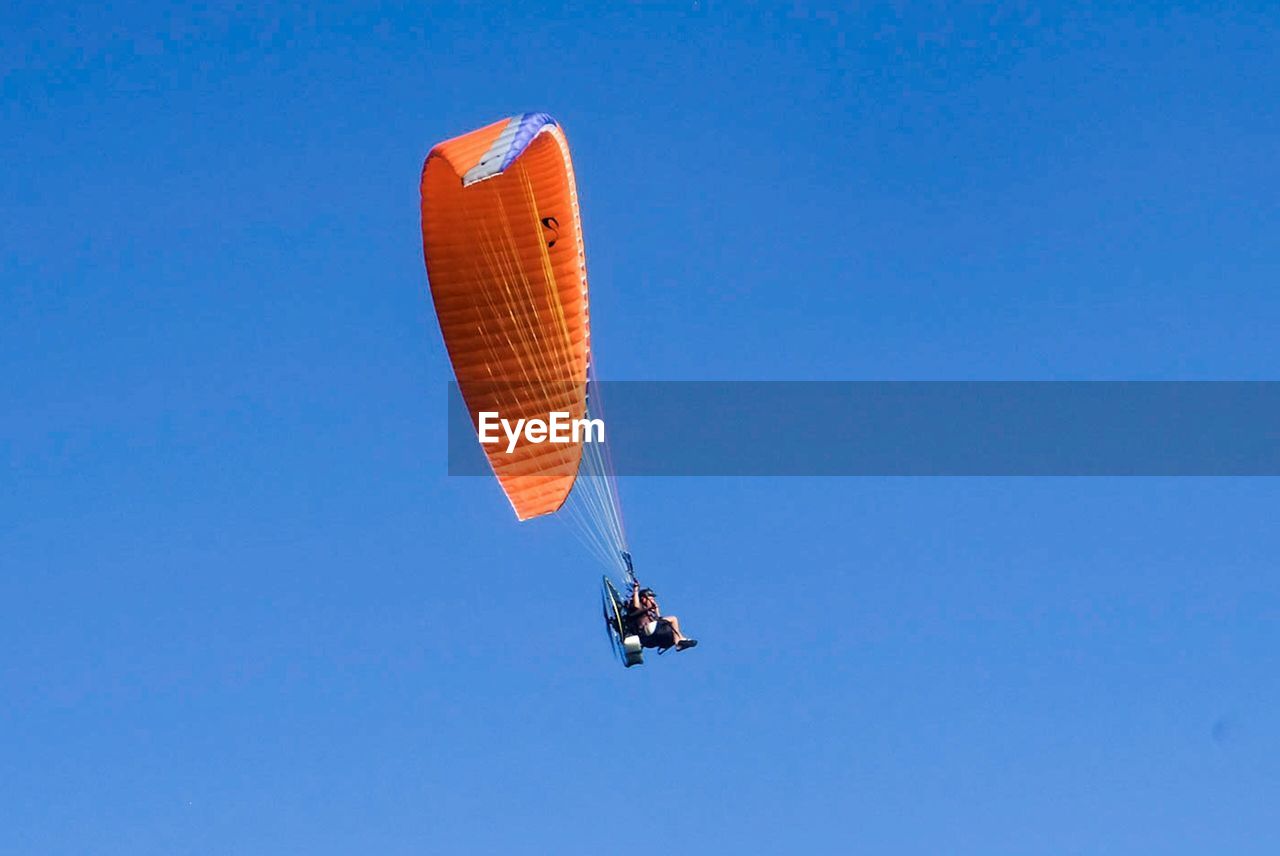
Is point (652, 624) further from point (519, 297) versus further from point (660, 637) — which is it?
point (519, 297)

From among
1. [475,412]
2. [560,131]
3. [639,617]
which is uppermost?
[560,131]

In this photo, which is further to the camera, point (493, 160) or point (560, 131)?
point (560, 131)

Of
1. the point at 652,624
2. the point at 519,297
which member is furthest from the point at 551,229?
the point at 652,624

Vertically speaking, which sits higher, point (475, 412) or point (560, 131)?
point (560, 131)

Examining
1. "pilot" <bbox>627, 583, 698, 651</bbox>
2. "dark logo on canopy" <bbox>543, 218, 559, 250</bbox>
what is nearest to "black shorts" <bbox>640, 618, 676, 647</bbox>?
"pilot" <bbox>627, 583, 698, 651</bbox>

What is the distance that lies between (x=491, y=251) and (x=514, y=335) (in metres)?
1.35

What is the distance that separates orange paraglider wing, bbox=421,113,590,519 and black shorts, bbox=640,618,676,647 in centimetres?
247

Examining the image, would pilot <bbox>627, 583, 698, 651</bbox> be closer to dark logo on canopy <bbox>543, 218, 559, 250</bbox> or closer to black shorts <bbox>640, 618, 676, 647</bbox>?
black shorts <bbox>640, 618, 676, 647</bbox>

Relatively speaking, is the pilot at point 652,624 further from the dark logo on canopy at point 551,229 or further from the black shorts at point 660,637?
the dark logo on canopy at point 551,229

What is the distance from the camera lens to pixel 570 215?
42812 millimetres

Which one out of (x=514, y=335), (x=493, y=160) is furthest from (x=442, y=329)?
(x=493, y=160)

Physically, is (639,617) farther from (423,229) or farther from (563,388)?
(423,229)

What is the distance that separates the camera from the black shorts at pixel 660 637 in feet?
140

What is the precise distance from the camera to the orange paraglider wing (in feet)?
140
